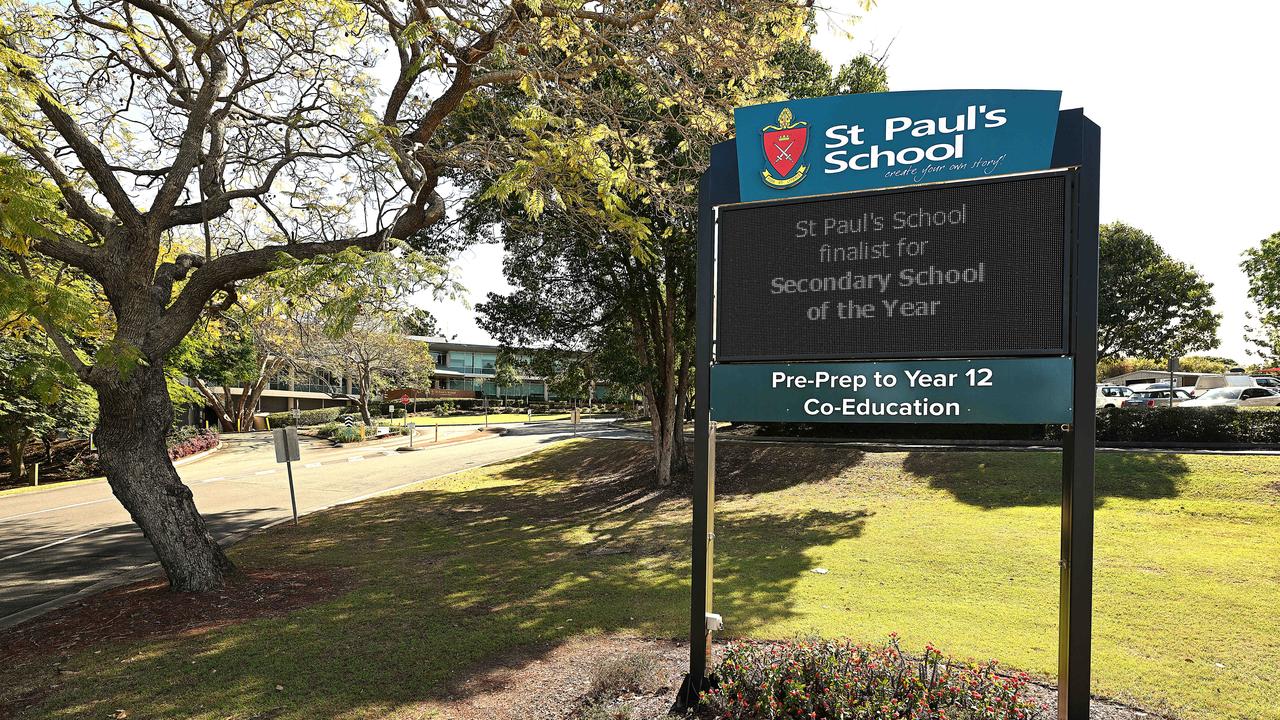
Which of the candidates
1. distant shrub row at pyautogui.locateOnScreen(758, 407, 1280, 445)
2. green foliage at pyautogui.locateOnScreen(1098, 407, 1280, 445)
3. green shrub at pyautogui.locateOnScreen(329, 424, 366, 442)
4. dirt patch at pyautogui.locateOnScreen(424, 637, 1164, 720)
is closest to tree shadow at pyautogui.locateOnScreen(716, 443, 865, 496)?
distant shrub row at pyautogui.locateOnScreen(758, 407, 1280, 445)

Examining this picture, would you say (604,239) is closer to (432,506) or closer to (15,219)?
(432,506)

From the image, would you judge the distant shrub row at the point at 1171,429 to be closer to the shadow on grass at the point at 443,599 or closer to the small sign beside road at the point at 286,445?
the shadow on grass at the point at 443,599

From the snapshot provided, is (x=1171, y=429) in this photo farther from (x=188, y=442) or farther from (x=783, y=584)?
(x=188, y=442)

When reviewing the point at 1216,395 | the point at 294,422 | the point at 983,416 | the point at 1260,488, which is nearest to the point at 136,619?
the point at 983,416

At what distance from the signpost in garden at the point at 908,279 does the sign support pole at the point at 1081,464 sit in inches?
0.4

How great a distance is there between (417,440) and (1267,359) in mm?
38875

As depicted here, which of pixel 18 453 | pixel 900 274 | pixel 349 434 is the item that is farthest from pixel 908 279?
pixel 349 434

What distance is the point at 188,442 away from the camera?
94.1ft

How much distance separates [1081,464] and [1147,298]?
1414 inches

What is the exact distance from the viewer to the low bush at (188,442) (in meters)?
27.4

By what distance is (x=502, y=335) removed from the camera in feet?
63.0

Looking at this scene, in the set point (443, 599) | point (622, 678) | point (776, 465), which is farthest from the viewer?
point (776, 465)

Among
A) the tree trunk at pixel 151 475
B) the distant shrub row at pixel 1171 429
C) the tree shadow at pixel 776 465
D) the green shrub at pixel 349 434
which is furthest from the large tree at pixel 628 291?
the green shrub at pixel 349 434

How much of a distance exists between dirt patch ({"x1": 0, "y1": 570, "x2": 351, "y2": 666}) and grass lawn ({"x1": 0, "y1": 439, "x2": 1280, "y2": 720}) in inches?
14.0
